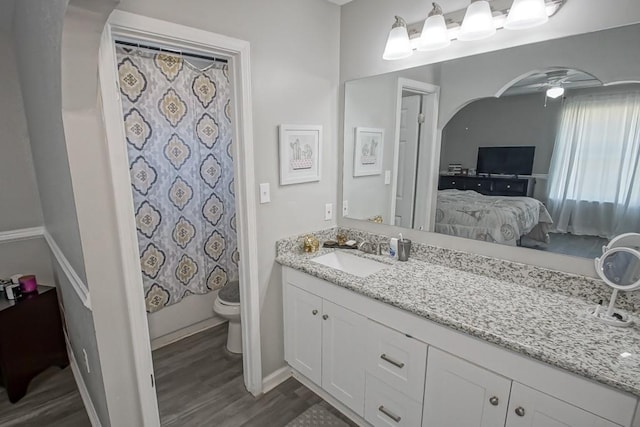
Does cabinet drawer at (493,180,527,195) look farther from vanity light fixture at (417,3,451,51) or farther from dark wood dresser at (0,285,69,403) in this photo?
dark wood dresser at (0,285,69,403)

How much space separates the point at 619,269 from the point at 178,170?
104 inches

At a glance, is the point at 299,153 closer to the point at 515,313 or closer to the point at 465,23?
the point at 465,23

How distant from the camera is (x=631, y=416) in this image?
93cm

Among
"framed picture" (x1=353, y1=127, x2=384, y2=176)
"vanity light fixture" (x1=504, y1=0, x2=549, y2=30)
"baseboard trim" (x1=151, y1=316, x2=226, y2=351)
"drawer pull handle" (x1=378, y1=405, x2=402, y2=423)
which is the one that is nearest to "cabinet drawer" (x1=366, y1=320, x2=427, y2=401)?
"drawer pull handle" (x1=378, y1=405, x2=402, y2=423)

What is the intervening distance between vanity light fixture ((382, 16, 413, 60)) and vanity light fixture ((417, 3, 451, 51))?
98 millimetres

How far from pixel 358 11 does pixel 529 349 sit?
207 centimetres

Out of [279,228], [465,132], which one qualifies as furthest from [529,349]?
[279,228]

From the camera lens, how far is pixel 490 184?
1.63 m

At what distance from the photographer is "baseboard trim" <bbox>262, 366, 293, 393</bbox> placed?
2.12 m

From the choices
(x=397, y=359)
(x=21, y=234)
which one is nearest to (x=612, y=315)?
(x=397, y=359)

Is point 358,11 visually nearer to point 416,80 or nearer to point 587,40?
point 416,80

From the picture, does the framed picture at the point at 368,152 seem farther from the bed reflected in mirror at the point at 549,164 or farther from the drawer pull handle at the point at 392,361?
the drawer pull handle at the point at 392,361

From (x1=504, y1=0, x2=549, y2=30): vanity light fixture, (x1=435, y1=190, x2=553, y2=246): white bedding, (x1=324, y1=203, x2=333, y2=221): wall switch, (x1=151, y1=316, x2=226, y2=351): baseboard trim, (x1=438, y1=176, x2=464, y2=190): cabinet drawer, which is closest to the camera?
(x1=504, y1=0, x2=549, y2=30): vanity light fixture

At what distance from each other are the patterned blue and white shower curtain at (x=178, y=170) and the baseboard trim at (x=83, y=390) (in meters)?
0.57
